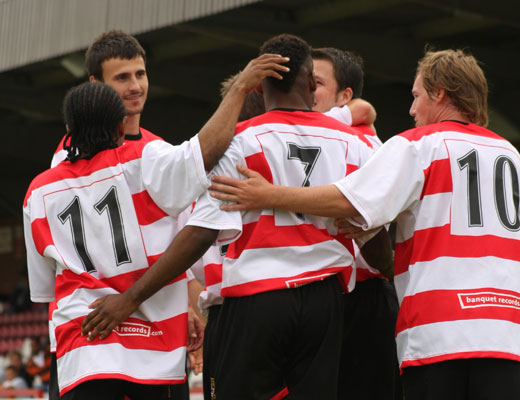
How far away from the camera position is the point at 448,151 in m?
3.49

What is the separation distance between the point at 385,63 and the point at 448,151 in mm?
12185

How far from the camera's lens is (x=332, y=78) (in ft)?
16.0

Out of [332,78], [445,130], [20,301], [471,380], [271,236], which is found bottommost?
[20,301]

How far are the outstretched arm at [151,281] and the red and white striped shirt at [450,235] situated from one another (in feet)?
1.98

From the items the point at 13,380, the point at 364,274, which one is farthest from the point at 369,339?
the point at 13,380

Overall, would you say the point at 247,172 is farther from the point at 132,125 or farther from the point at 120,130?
the point at 132,125

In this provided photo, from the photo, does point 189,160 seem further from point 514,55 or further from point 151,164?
point 514,55

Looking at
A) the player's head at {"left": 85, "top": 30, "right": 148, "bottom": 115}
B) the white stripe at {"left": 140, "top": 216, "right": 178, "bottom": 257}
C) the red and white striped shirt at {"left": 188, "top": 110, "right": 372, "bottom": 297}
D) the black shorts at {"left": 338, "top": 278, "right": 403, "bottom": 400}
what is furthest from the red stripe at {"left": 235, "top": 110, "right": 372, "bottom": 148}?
the player's head at {"left": 85, "top": 30, "right": 148, "bottom": 115}

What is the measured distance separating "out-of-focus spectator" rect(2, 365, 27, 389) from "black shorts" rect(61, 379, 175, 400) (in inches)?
520

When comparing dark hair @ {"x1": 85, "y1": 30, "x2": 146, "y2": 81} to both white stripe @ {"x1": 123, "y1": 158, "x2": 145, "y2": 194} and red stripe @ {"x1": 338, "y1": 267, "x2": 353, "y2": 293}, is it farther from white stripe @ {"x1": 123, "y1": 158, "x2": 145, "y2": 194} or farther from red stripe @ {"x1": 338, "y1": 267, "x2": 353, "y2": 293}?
red stripe @ {"x1": 338, "y1": 267, "x2": 353, "y2": 293}

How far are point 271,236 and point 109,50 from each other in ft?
5.85

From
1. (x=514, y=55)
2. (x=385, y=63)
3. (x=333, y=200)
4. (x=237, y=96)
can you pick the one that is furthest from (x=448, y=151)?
(x=514, y=55)

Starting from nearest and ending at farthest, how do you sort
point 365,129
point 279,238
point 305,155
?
1. point 279,238
2. point 305,155
3. point 365,129

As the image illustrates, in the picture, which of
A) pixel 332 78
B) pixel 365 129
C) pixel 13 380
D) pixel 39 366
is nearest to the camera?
pixel 365 129
